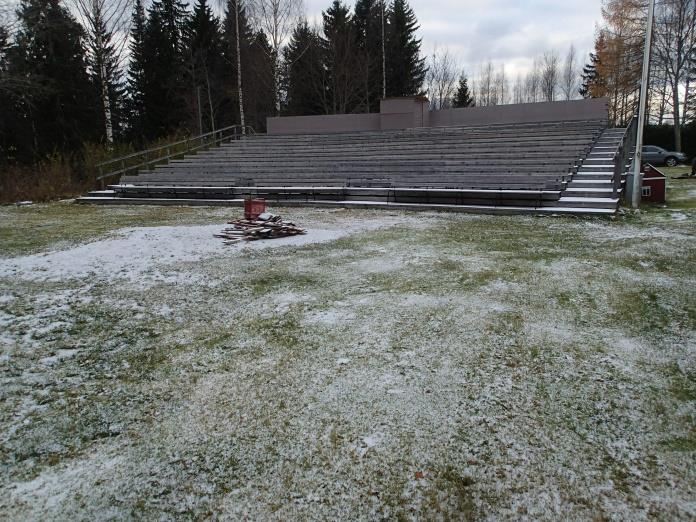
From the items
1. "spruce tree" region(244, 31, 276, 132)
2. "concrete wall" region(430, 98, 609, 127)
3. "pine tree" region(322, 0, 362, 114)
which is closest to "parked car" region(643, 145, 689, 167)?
"concrete wall" region(430, 98, 609, 127)

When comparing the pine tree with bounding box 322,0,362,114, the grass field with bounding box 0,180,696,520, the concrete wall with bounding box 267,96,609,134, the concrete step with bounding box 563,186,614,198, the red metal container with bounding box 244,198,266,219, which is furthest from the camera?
the pine tree with bounding box 322,0,362,114

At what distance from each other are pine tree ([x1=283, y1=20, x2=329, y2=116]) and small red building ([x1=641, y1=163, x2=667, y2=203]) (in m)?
27.6

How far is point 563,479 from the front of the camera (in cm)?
221

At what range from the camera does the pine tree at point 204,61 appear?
112ft

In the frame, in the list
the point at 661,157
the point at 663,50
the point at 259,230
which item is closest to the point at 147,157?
the point at 259,230

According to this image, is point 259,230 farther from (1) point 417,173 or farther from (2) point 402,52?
(2) point 402,52

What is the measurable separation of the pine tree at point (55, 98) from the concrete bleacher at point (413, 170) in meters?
11.5

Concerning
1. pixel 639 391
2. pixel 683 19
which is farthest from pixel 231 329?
pixel 683 19

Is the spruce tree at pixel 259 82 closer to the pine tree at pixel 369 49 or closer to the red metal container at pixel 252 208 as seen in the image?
the pine tree at pixel 369 49

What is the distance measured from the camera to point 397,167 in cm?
Answer: 1523

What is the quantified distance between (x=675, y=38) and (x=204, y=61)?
113 feet

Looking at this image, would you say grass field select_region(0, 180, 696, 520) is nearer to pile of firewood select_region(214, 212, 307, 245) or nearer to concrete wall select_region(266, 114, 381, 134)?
pile of firewood select_region(214, 212, 307, 245)

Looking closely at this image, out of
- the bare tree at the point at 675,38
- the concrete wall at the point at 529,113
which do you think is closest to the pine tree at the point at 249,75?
the concrete wall at the point at 529,113

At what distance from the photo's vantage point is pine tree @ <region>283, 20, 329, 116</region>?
116 feet
